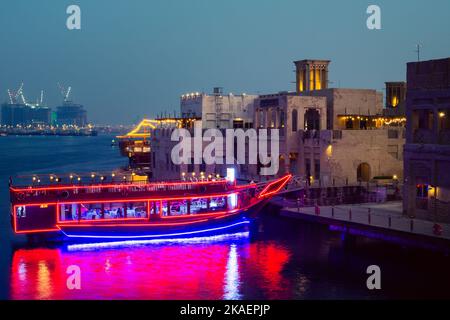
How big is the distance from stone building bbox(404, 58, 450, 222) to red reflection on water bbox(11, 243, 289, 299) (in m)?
8.25

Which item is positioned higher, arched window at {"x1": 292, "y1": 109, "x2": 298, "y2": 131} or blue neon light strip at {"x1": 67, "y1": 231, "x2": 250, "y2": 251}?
arched window at {"x1": 292, "y1": 109, "x2": 298, "y2": 131}

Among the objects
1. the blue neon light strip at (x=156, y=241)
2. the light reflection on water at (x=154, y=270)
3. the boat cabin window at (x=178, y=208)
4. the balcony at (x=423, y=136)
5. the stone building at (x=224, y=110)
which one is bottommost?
the light reflection on water at (x=154, y=270)

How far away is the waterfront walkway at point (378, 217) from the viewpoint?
32750mm

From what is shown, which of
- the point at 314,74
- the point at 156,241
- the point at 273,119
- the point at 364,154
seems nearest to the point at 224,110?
the point at 273,119

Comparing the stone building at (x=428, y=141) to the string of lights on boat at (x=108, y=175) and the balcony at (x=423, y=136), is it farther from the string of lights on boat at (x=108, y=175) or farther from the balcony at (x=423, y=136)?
the string of lights on boat at (x=108, y=175)

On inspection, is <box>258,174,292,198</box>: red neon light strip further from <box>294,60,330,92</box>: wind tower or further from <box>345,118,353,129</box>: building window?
<box>294,60,330,92</box>: wind tower

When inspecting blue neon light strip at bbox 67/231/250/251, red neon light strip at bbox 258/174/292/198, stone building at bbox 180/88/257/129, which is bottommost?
blue neon light strip at bbox 67/231/250/251

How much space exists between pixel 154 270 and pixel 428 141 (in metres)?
16.7

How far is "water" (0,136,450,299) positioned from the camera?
30234 millimetres

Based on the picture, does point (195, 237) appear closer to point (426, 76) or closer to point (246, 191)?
point (246, 191)

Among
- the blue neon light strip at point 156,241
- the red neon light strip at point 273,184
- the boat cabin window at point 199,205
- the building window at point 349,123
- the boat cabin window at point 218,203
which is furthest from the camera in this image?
the building window at point 349,123

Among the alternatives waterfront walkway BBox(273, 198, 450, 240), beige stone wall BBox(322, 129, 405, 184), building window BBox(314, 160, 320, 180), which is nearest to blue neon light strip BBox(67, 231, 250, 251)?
waterfront walkway BBox(273, 198, 450, 240)

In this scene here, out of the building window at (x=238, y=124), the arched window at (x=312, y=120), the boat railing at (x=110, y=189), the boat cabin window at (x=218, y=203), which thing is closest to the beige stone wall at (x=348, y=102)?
the arched window at (x=312, y=120)

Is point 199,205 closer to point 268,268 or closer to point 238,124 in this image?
point 268,268
